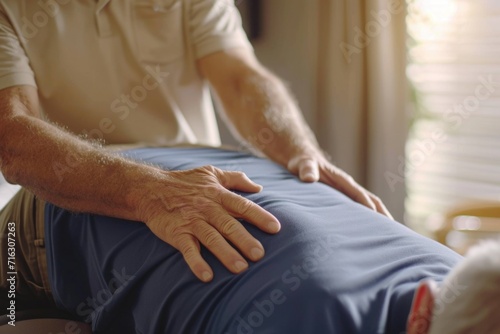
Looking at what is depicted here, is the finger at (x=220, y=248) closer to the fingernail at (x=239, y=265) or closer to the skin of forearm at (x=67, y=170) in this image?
the fingernail at (x=239, y=265)

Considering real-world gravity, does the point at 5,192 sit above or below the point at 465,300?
below

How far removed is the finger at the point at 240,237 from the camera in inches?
36.2

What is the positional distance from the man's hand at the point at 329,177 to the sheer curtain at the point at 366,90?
3.32ft

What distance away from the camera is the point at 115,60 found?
1.53 m

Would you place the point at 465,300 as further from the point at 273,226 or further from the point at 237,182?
the point at 237,182

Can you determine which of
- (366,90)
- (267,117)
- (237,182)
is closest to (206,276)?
(237,182)

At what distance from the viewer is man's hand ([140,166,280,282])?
3.05 feet

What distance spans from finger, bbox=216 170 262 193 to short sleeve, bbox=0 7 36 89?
0.56m

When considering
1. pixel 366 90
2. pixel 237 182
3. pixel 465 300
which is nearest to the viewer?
pixel 465 300

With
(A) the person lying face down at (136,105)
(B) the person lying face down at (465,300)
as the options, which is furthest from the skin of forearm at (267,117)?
(B) the person lying face down at (465,300)

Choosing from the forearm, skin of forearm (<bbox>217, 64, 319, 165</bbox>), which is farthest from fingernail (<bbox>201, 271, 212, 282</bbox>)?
skin of forearm (<bbox>217, 64, 319, 165</bbox>)

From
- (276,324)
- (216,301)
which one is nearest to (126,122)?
(216,301)

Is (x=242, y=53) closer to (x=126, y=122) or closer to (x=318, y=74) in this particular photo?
(x=126, y=122)

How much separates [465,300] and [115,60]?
110 cm
